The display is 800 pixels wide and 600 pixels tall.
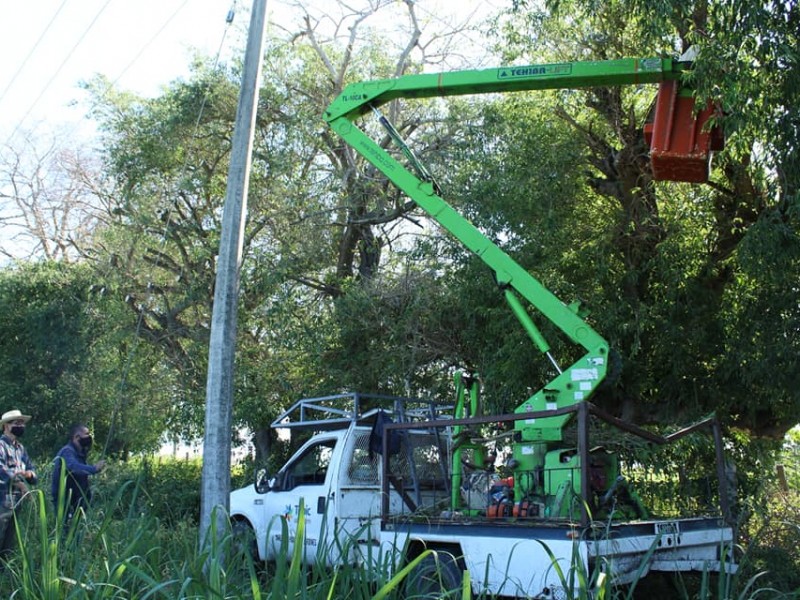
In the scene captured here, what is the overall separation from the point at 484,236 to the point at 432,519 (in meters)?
3.45

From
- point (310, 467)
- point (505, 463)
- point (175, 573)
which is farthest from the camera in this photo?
point (310, 467)

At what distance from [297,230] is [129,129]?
5509 mm

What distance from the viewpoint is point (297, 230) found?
17.8 meters

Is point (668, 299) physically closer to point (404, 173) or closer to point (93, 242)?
point (404, 173)

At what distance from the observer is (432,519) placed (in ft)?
25.5

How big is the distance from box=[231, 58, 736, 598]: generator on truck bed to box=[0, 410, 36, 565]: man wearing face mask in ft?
7.71

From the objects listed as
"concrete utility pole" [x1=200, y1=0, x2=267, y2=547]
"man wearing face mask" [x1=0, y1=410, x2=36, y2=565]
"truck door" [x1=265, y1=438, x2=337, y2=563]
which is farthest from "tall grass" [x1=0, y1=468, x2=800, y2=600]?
"truck door" [x1=265, y1=438, x2=337, y2=563]

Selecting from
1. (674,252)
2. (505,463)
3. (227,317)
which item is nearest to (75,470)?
(227,317)

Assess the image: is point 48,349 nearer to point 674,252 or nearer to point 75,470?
point 75,470

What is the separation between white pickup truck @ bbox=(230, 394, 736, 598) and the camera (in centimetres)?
648

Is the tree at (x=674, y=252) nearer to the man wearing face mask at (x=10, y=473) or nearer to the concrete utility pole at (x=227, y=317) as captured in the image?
the concrete utility pole at (x=227, y=317)

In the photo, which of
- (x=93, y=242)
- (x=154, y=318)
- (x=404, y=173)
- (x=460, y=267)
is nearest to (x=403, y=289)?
(x=460, y=267)

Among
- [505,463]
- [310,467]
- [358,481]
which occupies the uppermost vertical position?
[505,463]

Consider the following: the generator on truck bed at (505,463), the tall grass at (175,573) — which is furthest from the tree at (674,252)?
the tall grass at (175,573)
